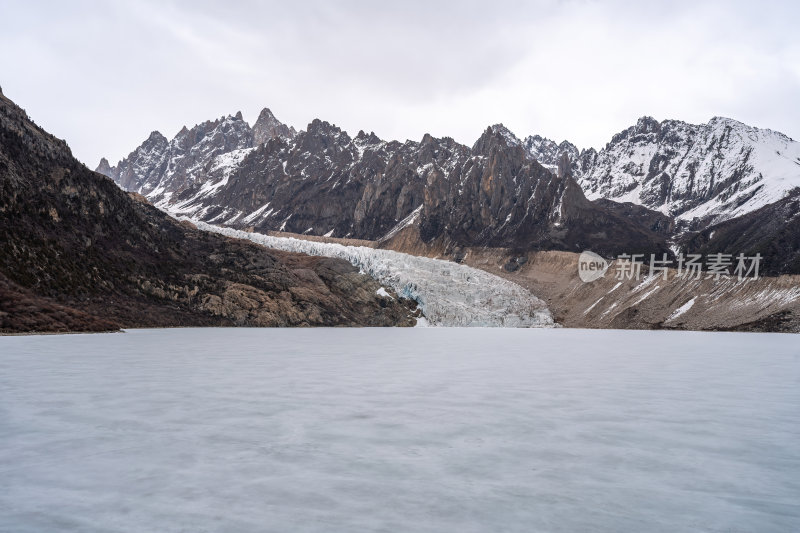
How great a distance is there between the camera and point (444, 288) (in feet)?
370

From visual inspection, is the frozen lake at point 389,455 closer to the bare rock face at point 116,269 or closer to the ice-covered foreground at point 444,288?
the bare rock face at point 116,269

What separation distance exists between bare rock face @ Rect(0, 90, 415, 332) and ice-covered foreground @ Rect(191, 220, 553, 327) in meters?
7.31

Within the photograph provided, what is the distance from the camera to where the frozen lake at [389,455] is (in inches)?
305

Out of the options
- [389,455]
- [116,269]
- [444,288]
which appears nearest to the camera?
[389,455]

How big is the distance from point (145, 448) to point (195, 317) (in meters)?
63.4

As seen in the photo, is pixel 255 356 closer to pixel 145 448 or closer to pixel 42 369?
pixel 42 369

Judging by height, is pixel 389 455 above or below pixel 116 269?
below

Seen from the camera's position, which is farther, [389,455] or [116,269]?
[116,269]

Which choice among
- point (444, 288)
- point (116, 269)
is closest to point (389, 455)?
point (116, 269)

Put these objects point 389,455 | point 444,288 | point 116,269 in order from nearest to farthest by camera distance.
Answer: point 389,455
point 116,269
point 444,288

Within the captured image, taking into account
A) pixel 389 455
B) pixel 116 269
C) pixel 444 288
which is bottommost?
pixel 389 455

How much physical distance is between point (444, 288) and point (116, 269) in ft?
200

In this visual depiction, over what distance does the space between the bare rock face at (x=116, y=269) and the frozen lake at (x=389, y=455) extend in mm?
34708

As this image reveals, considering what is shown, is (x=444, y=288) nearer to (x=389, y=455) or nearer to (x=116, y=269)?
(x=116, y=269)
